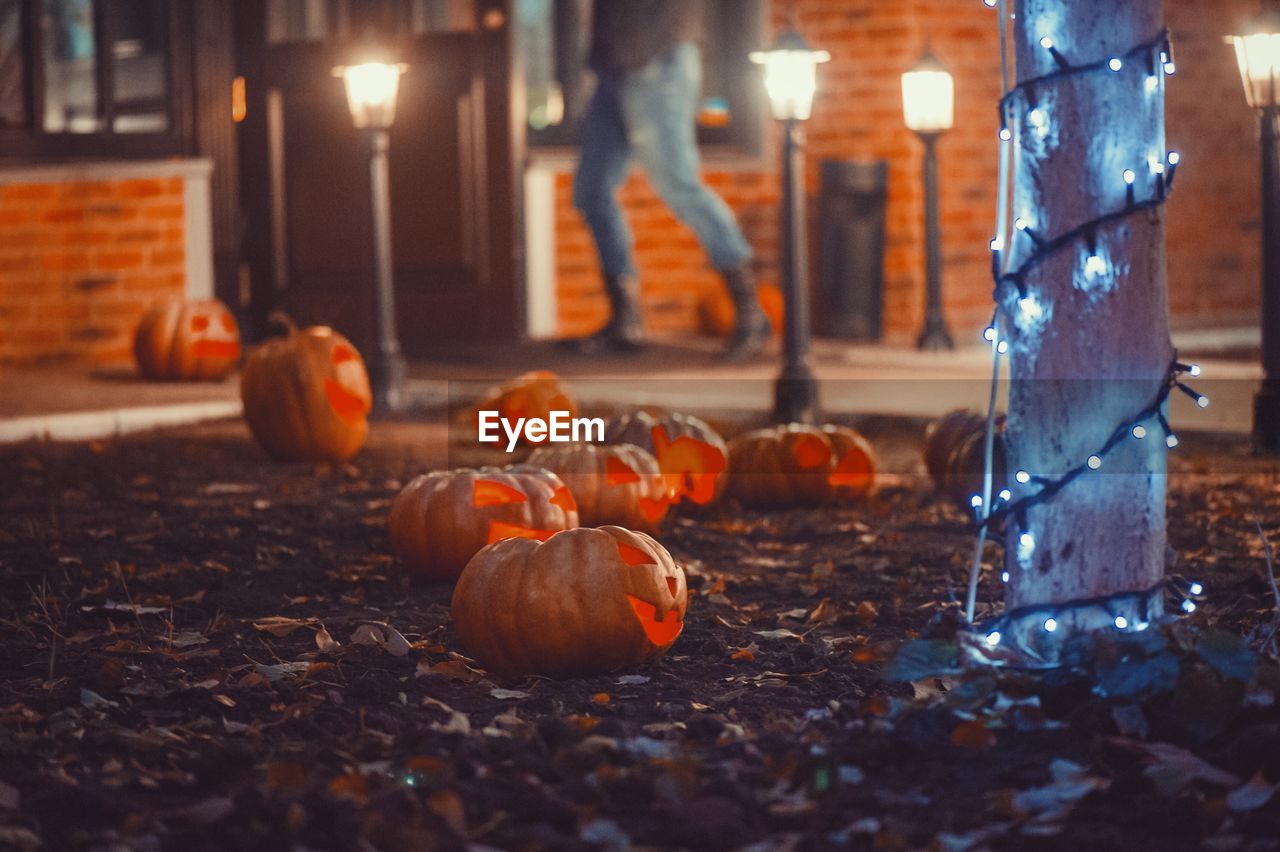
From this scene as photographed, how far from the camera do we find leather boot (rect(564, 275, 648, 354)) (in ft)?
29.8

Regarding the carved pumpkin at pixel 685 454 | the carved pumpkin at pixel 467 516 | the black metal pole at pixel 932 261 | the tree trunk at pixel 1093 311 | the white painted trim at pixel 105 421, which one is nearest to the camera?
the tree trunk at pixel 1093 311

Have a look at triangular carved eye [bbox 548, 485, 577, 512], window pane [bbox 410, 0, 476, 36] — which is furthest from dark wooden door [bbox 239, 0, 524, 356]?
triangular carved eye [bbox 548, 485, 577, 512]

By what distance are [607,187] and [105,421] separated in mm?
2686

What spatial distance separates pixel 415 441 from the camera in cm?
724

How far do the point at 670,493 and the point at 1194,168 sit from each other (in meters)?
6.38

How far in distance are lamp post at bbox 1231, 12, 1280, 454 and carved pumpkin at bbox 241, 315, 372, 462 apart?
10.1ft

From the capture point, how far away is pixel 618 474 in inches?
205

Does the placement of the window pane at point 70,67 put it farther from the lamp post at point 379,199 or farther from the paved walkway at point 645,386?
the lamp post at point 379,199

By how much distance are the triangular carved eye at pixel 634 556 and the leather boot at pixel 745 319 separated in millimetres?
4936

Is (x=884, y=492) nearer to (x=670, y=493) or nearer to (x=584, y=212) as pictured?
(x=670, y=493)

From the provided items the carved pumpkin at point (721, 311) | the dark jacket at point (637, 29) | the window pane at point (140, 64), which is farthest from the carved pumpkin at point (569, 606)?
the carved pumpkin at point (721, 311)

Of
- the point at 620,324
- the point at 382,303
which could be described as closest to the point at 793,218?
the point at 382,303

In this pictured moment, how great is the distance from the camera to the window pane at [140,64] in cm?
962

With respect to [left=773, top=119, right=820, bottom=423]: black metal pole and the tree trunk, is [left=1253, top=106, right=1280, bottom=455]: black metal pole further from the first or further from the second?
the tree trunk
